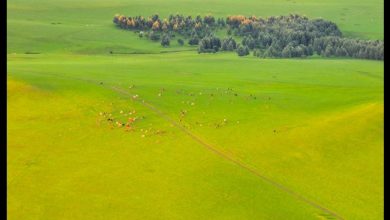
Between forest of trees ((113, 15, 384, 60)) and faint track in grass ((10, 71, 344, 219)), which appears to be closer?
faint track in grass ((10, 71, 344, 219))

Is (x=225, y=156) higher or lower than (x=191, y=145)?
lower

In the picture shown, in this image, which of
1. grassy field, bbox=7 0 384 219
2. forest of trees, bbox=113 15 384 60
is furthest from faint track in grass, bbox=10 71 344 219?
forest of trees, bbox=113 15 384 60

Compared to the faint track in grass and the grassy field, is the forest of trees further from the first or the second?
the faint track in grass

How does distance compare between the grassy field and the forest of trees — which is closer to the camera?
the grassy field

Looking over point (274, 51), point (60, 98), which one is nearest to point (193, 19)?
point (274, 51)

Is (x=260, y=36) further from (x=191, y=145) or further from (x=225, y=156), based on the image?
(x=225, y=156)

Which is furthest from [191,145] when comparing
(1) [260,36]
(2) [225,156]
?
(1) [260,36]
